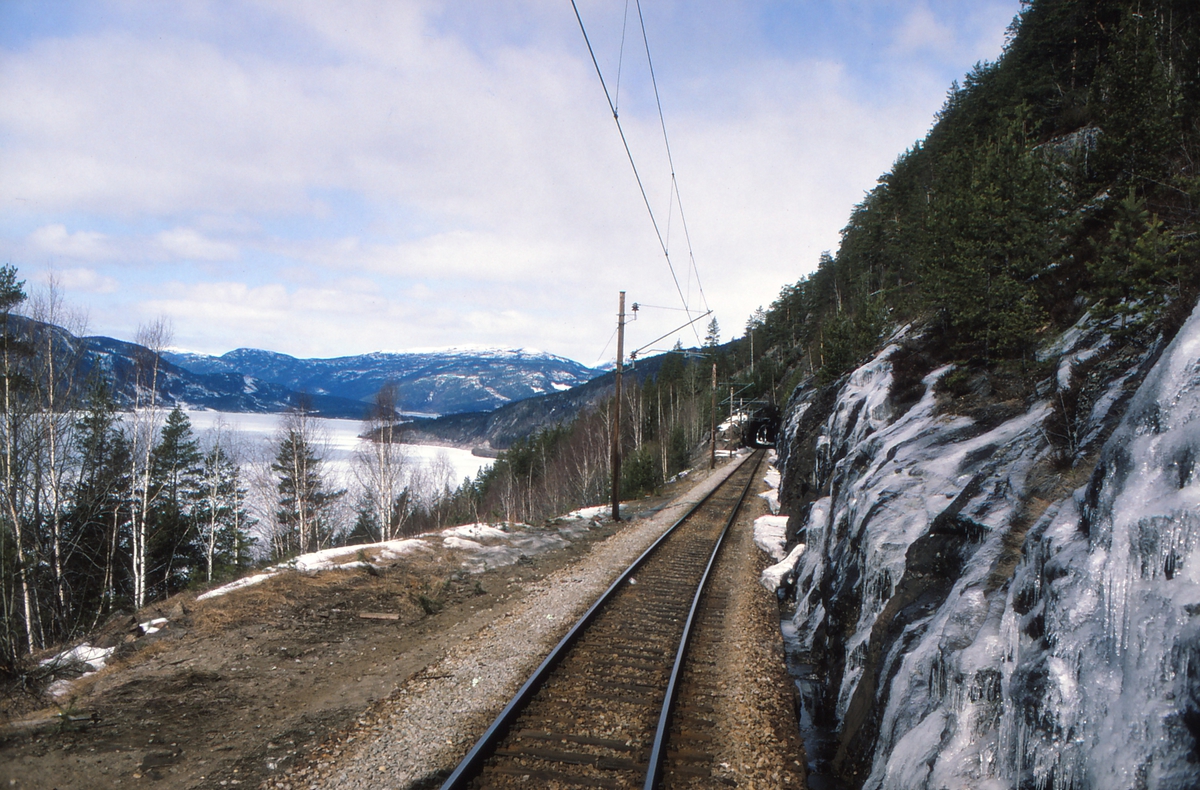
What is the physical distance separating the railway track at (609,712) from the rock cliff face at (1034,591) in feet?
5.56

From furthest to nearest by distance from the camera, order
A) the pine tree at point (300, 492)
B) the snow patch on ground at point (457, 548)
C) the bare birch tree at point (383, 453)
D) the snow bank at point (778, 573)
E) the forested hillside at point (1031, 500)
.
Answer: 1. the bare birch tree at point (383, 453)
2. the pine tree at point (300, 492)
3. the snow bank at point (778, 573)
4. the snow patch on ground at point (457, 548)
5. the forested hillside at point (1031, 500)

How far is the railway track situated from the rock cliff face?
1.69 metres

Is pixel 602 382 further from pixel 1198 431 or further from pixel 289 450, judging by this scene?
pixel 1198 431

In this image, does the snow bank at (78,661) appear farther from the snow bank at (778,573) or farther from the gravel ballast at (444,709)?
the snow bank at (778,573)

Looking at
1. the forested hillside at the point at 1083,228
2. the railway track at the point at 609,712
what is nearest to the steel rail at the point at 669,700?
the railway track at the point at 609,712

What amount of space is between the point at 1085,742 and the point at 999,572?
199 centimetres

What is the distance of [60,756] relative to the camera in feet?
16.7

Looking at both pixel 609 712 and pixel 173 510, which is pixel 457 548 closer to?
pixel 609 712

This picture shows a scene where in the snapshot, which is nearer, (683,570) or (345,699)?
(345,699)

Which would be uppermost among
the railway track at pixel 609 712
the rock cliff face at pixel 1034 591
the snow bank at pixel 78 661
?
the rock cliff face at pixel 1034 591

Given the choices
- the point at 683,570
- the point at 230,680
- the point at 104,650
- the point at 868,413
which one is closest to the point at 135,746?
the point at 230,680

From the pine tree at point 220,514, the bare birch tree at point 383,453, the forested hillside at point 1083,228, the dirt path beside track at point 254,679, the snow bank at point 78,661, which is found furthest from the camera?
the bare birch tree at point 383,453

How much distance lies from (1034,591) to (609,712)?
14.0 ft

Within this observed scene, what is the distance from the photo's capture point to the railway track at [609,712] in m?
5.00
